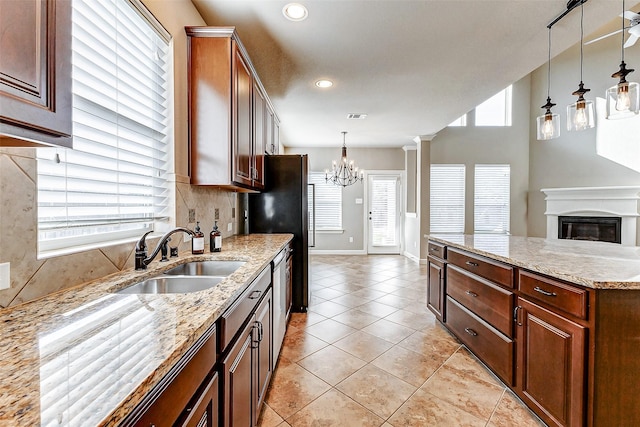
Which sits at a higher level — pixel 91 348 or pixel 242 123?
pixel 242 123

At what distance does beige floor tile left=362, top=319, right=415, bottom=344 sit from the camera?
2.74m


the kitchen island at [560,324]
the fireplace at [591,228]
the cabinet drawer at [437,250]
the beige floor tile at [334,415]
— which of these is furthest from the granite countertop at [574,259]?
the fireplace at [591,228]

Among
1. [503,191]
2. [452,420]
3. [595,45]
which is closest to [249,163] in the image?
[452,420]

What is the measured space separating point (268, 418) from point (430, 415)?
0.97 metres

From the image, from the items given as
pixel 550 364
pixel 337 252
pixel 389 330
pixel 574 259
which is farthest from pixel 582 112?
pixel 337 252

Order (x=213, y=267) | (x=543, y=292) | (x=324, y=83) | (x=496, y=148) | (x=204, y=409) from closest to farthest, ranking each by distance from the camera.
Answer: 1. (x=204, y=409)
2. (x=543, y=292)
3. (x=213, y=267)
4. (x=324, y=83)
5. (x=496, y=148)

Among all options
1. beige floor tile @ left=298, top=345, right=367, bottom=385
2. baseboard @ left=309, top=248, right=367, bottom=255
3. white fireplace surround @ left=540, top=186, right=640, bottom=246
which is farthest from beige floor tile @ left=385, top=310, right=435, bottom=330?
white fireplace surround @ left=540, top=186, right=640, bottom=246

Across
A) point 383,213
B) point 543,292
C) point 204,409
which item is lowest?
point 204,409

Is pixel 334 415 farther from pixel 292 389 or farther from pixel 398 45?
pixel 398 45

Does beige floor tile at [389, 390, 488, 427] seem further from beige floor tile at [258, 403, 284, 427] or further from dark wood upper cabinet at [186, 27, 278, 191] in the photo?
dark wood upper cabinet at [186, 27, 278, 191]

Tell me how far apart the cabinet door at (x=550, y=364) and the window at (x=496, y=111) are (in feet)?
19.3

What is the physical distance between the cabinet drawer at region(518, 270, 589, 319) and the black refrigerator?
2.17 meters

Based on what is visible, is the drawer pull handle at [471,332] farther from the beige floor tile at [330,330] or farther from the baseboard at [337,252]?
the baseboard at [337,252]

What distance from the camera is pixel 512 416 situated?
5.64ft
